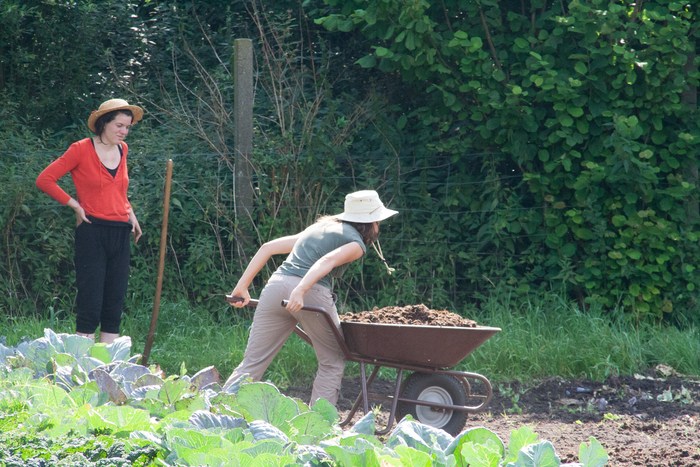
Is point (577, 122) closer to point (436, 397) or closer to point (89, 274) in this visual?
point (436, 397)

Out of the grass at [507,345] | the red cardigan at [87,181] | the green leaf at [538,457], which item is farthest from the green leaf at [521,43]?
the green leaf at [538,457]

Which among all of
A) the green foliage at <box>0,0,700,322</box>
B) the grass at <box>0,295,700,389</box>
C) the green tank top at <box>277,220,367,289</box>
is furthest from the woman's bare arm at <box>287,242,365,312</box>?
the green foliage at <box>0,0,700,322</box>

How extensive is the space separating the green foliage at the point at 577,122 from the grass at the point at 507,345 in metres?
0.38

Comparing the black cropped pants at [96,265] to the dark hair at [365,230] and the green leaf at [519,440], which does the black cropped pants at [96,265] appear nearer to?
the dark hair at [365,230]

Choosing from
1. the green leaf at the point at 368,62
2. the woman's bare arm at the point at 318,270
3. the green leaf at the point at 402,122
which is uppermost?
the green leaf at the point at 368,62

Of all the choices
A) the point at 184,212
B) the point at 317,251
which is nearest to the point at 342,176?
A: the point at 184,212

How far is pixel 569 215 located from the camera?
5398 millimetres

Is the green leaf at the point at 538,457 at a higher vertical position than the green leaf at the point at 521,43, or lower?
lower

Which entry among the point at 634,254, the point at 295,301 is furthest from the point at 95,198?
the point at 634,254

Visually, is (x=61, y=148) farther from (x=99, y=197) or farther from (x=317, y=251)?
(x=317, y=251)

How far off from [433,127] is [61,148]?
3377 mm

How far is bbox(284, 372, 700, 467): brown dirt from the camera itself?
129 inches

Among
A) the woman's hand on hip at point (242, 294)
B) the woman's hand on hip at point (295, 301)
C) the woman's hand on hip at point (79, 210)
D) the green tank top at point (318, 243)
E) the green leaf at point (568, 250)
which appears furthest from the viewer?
the green leaf at point (568, 250)

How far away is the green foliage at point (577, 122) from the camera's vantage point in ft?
16.7
